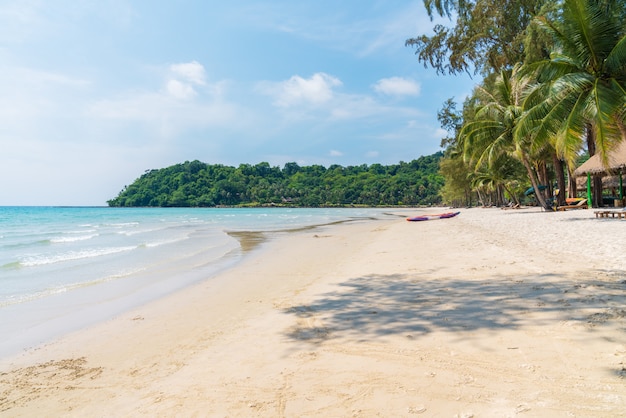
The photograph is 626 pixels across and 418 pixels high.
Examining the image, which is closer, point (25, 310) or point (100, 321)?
point (100, 321)

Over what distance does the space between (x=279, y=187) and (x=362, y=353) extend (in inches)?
5712

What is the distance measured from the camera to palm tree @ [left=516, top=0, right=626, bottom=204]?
34.9ft

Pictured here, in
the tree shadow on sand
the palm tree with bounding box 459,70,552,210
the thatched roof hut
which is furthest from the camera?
the palm tree with bounding box 459,70,552,210

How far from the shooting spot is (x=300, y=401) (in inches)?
116

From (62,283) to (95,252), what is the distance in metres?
6.62

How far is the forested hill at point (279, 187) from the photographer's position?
132 meters

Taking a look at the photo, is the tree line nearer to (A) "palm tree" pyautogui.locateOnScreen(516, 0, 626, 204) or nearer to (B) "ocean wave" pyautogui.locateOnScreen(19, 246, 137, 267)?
(A) "palm tree" pyautogui.locateOnScreen(516, 0, 626, 204)

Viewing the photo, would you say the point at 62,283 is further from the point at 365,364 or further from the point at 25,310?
the point at 365,364

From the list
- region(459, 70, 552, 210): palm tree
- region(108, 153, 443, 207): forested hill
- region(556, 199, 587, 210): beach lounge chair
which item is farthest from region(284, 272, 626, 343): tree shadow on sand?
region(108, 153, 443, 207): forested hill

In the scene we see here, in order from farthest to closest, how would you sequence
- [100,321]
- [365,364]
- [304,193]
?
[304,193]
[100,321]
[365,364]

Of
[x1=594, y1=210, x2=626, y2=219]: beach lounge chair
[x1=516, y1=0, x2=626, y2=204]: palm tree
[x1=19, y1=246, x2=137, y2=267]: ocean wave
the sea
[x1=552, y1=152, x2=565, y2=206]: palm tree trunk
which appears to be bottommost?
the sea

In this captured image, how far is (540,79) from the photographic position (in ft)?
51.6

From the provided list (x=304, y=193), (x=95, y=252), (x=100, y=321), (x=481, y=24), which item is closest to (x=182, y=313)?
(x=100, y=321)

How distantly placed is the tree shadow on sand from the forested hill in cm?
11910
